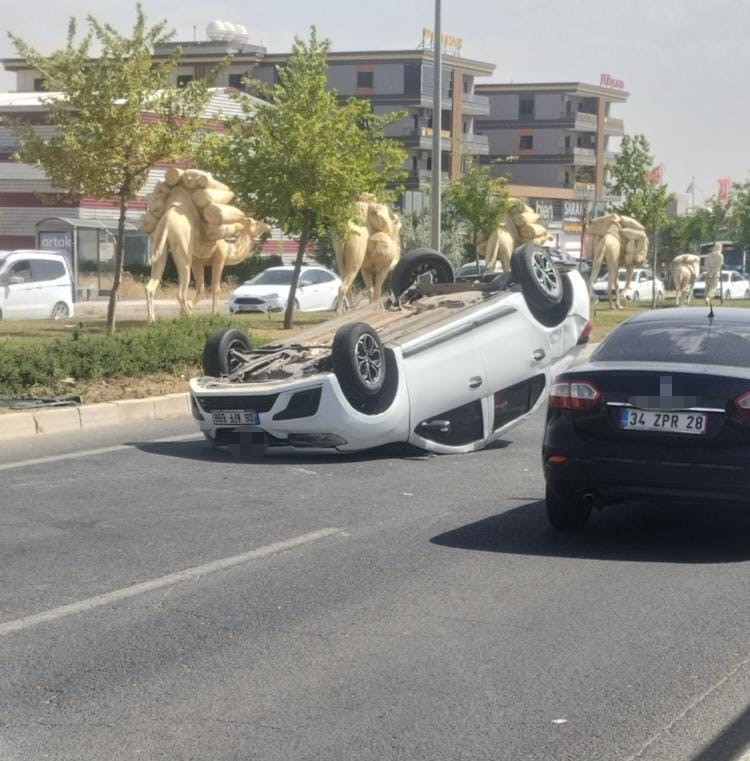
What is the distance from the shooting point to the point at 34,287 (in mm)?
28766

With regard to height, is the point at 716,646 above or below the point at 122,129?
below

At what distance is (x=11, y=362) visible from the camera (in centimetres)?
1442

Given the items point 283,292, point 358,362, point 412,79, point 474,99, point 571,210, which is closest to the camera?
point 358,362

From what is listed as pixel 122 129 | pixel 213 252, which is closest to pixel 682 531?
pixel 122 129

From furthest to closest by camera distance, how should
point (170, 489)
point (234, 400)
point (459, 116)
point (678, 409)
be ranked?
point (459, 116) → point (234, 400) → point (170, 489) → point (678, 409)

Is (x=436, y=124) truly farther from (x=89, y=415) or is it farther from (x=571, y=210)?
(x=571, y=210)

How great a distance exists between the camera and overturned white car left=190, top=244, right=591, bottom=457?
11.1 m

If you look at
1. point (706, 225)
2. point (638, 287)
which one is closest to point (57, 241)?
point (638, 287)

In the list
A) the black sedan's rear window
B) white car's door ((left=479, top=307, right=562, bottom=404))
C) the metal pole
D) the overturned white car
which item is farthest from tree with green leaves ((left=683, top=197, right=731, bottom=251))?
the black sedan's rear window

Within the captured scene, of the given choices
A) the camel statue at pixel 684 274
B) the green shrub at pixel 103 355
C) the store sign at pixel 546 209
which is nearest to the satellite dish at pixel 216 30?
the store sign at pixel 546 209

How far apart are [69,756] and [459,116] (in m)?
87.6

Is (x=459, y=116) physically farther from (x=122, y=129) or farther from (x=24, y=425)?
(x=24, y=425)

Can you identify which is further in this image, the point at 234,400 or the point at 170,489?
the point at 234,400

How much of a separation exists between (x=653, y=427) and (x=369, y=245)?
2190cm
